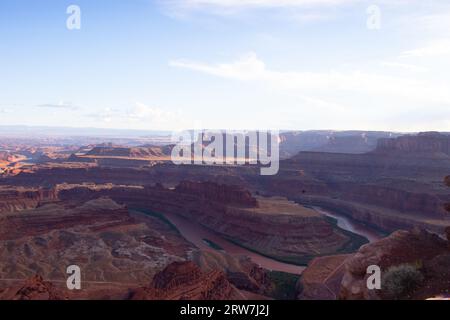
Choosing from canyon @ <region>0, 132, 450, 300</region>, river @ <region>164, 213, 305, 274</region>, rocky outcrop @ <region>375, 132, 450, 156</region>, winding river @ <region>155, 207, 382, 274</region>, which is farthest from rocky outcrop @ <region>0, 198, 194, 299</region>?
rocky outcrop @ <region>375, 132, 450, 156</region>

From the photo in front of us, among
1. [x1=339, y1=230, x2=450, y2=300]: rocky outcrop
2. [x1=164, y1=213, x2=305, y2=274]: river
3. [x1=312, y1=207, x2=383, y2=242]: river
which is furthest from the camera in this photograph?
[x1=312, y1=207, x2=383, y2=242]: river

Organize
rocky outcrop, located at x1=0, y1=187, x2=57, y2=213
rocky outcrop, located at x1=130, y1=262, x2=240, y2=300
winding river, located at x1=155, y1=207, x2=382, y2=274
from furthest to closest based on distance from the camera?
1. rocky outcrop, located at x1=0, y1=187, x2=57, y2=213
2. winding river, located at x1=155, y1=207, x2=382, y2=274
3. rocky outcrop, located at x1=130, y1=262, x2=240, y2=300

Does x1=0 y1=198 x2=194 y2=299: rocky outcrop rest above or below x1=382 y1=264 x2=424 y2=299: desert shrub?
below

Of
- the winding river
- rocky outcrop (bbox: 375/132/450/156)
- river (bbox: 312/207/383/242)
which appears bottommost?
river (bbox: 312/207/383/242)

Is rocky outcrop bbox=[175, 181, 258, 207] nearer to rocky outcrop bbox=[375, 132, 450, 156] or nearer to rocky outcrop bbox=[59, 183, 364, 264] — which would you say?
rocky outcrop bbox=[59, 183, 364, 264]

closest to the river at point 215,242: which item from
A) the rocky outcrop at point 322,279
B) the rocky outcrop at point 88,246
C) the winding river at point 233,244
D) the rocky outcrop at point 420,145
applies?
the winding river at point 233,244
